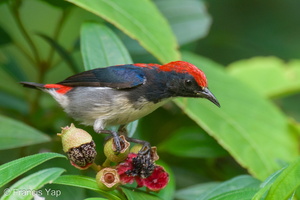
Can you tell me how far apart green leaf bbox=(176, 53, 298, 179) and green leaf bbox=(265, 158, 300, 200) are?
0.82m

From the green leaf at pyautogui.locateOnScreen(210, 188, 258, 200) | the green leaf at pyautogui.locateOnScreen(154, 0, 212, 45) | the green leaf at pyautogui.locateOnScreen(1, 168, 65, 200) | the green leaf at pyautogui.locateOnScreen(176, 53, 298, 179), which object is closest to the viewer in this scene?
the green leaf at pyautogui.locateOnScreen(1, 168, 65, 200)

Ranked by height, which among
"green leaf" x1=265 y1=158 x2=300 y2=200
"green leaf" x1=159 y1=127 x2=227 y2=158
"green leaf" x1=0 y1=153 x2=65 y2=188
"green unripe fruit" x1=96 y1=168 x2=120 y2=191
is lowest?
"green leaf" x1=265 y1=158 x2=300 y2=200

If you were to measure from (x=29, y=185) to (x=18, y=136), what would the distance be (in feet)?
3.14

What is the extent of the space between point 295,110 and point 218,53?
4.07 feet

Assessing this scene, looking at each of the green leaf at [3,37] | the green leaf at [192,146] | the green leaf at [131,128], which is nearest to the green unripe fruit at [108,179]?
the green leaf at [131,128]

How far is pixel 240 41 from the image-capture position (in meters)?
5.61

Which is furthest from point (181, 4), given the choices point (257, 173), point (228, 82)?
point (257, 173)

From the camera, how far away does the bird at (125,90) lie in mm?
2627

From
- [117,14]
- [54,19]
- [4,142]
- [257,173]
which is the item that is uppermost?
[54,19]

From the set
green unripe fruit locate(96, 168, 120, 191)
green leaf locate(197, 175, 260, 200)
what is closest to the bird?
green leaf locate(197, 175, 260, 200)

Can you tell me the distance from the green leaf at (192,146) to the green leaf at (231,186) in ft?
2.15

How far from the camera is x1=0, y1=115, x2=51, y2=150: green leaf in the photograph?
264 centimetres

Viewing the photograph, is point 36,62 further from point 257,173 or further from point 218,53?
point 218,53

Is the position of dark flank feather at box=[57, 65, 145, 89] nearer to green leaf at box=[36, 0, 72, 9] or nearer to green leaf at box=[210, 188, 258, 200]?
green leaf at box=[36, 0, 72, 9]
